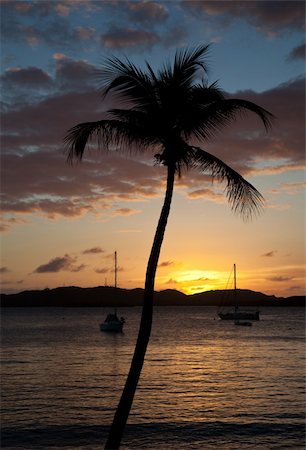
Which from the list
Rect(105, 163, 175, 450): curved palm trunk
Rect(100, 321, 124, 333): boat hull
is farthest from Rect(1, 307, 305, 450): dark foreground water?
Rect(100, 321, 124, 333): boat hull

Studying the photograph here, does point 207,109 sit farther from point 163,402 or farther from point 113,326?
point 113,326

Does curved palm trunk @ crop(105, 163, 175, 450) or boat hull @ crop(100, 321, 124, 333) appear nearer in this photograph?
curved palm trunk @ crop(105, 163, 175, 450)

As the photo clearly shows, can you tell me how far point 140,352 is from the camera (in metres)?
12.0

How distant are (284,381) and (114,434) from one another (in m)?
37.3

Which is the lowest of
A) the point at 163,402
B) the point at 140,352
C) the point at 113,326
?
the point at 163,402

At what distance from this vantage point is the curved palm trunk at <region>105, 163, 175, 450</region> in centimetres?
1167

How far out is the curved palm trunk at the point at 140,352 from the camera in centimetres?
1167

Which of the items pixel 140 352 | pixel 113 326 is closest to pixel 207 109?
pixel 140 352

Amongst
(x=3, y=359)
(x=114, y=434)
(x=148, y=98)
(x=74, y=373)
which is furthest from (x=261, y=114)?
(x=3, y=359)

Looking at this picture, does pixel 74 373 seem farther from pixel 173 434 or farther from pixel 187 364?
pixel 173 434

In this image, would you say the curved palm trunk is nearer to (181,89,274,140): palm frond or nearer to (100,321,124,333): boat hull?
(181,89,274,140): palm frond

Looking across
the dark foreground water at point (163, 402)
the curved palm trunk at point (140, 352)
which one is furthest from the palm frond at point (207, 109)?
the dark foreground water at point (163, 402)

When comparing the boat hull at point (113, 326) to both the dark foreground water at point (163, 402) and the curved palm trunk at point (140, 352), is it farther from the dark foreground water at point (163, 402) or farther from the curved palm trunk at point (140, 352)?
the curved palm trunk at point (140, 352)

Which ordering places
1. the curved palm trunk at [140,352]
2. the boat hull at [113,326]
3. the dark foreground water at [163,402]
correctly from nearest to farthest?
the curved palm trunk at [140,352] → the dark foreground water at [163,402] → the boat hull at [113,326]
